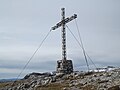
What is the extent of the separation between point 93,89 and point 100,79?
1163cm

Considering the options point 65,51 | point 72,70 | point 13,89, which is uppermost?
point 65,51

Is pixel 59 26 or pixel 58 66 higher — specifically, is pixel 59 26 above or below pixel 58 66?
above

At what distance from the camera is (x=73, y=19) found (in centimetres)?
9250

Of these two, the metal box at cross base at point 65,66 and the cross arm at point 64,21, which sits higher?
the cross arm at point 64,21

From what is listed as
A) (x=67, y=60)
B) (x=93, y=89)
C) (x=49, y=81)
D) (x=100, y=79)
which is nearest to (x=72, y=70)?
(x=67, y=60)

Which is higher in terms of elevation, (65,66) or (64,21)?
(64,21)

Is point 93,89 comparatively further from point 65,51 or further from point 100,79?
point 65,51

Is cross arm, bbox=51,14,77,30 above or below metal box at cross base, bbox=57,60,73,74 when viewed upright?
above

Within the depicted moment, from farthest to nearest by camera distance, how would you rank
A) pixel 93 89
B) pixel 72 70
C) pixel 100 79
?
pixel 72 70 < pixel 100 79 < pixel 93 89

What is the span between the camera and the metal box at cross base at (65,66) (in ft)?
313

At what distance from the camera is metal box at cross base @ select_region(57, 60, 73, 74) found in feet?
313

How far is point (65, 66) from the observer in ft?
316

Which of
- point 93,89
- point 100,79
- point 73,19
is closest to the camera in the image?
point 93,89

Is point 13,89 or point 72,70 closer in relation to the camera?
point 13,89
